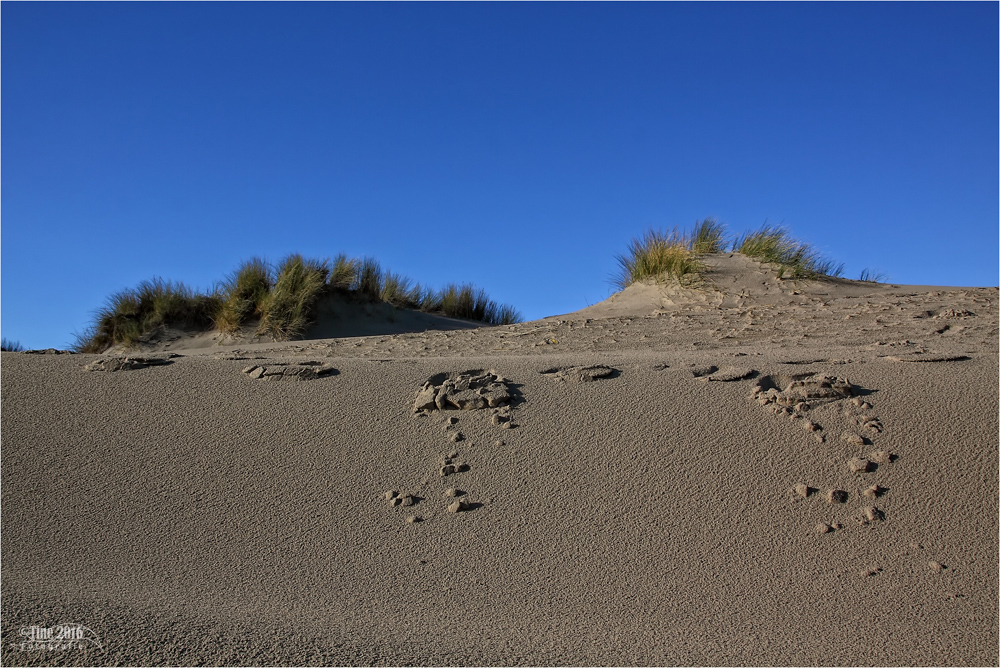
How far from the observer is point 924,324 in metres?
5.20

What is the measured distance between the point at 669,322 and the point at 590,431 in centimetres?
300

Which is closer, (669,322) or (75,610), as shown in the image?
(75,610)

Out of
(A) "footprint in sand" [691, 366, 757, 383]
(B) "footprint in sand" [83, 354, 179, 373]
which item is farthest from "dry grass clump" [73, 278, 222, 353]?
(A) "footprint in sand" [691, 366, 757, 383]

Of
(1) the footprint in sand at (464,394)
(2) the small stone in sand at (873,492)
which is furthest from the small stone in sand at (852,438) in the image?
(1) the footprint in sand at (464,394)

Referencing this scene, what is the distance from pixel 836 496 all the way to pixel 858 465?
23 centimetres

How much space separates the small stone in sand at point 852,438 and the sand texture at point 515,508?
0.06 ft

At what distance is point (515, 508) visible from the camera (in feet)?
9.82

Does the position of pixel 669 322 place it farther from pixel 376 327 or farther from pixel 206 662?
pixel 206 662

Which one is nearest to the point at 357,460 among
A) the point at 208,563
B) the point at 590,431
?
the point at 208,563

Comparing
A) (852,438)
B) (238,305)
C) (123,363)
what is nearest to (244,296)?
(238,305)

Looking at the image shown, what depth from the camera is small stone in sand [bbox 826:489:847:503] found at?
113 inches

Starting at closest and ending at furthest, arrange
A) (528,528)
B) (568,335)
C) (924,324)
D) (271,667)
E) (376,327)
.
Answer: (271,667), (528,528), (924,324), (568,335), (376,327)

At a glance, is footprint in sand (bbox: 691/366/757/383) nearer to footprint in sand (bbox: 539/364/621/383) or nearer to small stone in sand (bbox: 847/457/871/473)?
footprint in sand (bbox: 539/364/621/383)

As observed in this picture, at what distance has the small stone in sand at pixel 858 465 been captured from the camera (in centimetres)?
301
